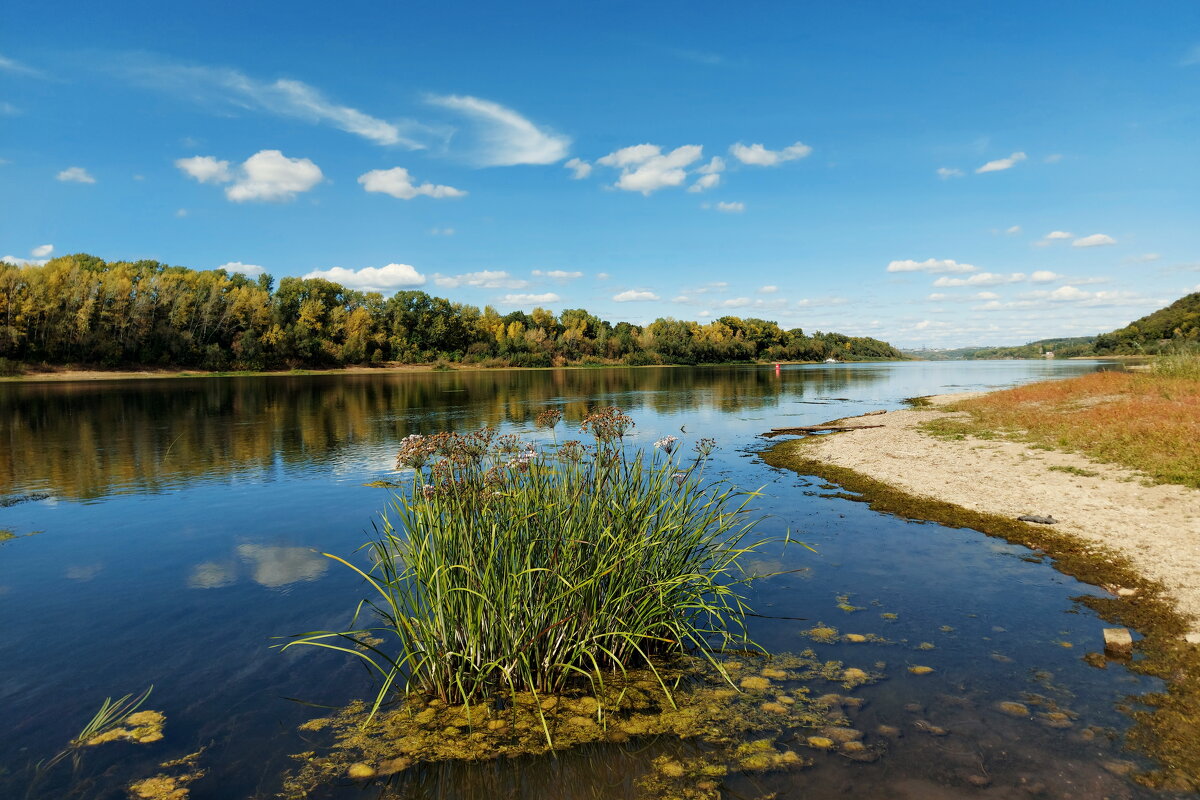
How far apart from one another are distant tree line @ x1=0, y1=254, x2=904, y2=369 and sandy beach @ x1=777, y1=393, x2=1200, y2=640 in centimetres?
9646

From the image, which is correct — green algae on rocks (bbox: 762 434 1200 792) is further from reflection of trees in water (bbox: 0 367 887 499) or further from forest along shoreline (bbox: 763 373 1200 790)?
reflection of trees in water (bbox: 0 367 887 499)

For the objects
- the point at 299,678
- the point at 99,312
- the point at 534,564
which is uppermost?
the point at 99,312

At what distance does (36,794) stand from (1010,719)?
29.0ft

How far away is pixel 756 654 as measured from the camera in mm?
7711

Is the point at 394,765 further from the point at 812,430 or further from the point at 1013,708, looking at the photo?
the point at 812,430

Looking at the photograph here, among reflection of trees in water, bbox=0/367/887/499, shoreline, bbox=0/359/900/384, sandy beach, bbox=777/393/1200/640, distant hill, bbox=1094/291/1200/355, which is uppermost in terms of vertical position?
distant hill, bbox=1094/291/1200/355

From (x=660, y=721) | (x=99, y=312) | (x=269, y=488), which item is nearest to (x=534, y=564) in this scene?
(x=660, y=721)

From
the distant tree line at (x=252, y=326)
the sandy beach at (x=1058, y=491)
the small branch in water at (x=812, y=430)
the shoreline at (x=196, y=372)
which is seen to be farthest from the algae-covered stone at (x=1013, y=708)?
the distant tree line at (x=252, y=326)

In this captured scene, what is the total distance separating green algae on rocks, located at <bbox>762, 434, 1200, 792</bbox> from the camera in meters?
5.51

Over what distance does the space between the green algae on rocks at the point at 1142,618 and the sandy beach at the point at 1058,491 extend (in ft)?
0.84

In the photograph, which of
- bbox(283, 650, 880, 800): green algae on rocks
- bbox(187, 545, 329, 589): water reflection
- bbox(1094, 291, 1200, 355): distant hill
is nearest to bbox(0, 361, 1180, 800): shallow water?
bbox(187, 545, 329, 589): water reflection

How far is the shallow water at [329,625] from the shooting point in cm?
542

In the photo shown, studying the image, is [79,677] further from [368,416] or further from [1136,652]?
[368,416]

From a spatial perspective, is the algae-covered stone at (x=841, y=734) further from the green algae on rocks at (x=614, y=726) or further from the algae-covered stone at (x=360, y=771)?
the algae-covered stone at (x=360, y=771)
